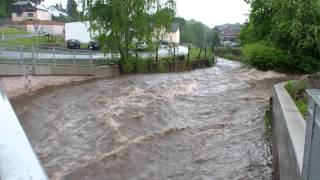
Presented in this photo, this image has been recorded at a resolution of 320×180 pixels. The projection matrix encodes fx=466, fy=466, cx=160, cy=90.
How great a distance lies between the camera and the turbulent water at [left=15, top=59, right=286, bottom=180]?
1088 centimetres

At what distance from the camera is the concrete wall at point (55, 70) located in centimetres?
2456

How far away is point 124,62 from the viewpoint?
3378 cm

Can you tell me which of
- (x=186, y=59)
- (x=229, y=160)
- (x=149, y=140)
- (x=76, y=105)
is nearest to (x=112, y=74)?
(x=186, y=59)

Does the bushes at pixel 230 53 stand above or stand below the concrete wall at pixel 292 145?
below

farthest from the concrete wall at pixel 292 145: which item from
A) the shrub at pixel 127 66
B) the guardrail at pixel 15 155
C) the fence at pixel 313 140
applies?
the shrub at pixel 127 66

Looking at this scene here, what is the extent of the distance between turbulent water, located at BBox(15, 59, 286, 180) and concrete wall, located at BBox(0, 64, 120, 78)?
1661 mm

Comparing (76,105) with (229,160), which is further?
→ (76,105)

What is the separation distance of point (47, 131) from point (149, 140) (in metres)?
3.96

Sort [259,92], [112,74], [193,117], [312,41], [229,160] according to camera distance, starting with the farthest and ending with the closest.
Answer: [312,41]
[112,74]
[259,92]
[193,117]
[229,160]

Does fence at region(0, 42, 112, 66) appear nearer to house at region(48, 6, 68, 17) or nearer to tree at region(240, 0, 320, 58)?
tree at region(240, 0, 320, 58)

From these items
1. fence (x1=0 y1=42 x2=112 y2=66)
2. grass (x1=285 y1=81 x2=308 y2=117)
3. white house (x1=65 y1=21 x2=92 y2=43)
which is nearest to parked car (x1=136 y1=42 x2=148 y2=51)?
fence (x1=0 y1=42 x2=112 y2=66)

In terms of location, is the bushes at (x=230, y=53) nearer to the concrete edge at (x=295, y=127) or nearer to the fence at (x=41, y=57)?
Answer: the fence at (x=41, y=57)

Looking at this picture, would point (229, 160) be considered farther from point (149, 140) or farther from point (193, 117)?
point (193, 117)

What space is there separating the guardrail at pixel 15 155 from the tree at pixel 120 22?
1244 inches
